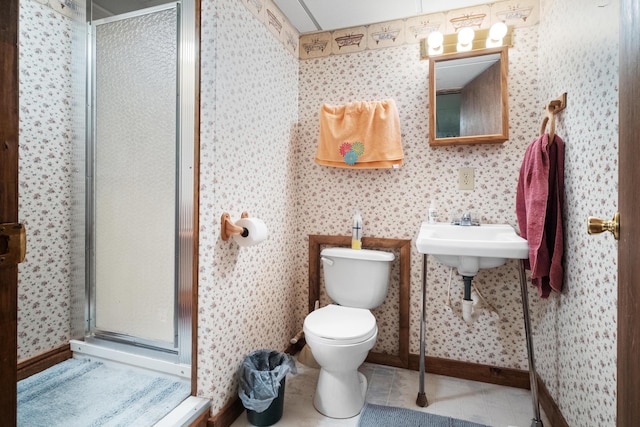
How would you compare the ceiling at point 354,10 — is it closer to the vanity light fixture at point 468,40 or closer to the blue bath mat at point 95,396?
the vanity light fixture at point 468,40

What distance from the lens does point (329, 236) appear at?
2.17 metres

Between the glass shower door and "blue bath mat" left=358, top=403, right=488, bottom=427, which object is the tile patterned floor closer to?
"blue bath mat" left=358, top=403, right=488, bottom=427

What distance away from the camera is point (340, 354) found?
147cm

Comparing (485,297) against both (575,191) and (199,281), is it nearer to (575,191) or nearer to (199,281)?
(575,191)

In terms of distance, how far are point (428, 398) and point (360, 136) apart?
58.4 inches

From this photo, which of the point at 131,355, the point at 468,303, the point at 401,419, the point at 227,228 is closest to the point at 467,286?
the point at 468,303

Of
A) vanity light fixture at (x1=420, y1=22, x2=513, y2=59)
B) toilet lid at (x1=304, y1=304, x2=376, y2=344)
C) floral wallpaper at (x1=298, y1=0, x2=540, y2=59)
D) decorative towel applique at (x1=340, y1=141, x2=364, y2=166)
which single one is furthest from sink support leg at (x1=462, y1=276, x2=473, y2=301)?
floral wallpaper at (x1=298, y1=0, x2=540, y2=59)

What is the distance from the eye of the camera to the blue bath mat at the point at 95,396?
141 centimetres

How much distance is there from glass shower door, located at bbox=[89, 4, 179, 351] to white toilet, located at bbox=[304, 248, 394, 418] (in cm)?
77

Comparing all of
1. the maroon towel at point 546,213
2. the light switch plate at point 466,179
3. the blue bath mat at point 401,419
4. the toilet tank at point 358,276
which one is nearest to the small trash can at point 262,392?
the blue bath mat at point 401,419

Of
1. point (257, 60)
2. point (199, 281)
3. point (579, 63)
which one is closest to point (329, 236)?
point (199, 281)

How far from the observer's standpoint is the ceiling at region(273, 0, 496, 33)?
183cm

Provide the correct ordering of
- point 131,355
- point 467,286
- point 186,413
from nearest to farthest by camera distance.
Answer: point 186,413 < point 467,286 < point 131,355

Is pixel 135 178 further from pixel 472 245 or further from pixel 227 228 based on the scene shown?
pixel 472 245
